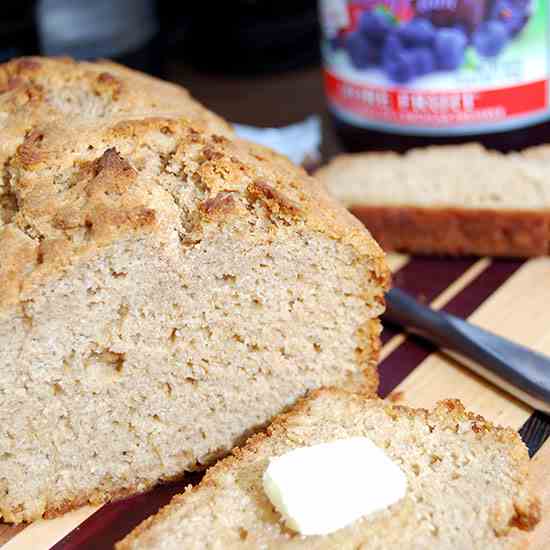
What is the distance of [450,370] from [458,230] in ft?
2.18

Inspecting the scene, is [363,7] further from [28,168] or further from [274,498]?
[274,498]

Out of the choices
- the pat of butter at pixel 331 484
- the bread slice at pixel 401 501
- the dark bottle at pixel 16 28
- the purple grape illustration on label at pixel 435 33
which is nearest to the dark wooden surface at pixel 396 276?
the bread slice at pixel 401 501

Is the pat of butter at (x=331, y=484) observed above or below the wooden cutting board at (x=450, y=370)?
above

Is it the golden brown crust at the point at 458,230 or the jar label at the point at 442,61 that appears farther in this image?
the jar label at the point at 442,61

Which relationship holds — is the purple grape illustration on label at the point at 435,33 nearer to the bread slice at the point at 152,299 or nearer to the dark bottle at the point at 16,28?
the bread slice at the point at 152,299

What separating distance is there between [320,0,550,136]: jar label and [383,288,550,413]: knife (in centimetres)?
82

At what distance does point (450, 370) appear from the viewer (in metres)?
2.80

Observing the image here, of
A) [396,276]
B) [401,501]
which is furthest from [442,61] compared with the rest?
[401,501]

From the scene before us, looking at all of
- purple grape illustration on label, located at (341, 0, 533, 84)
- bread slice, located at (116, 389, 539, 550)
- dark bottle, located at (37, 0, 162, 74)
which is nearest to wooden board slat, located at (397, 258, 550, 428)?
bread slice, located at (116, 389, 539, 550)

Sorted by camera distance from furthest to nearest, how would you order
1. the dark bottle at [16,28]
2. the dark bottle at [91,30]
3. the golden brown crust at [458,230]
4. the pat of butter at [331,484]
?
the dark bottle at [91,30], the dark bottle at [16,28], the golden brown crust at [458,230], the pat of butter at [331,484]

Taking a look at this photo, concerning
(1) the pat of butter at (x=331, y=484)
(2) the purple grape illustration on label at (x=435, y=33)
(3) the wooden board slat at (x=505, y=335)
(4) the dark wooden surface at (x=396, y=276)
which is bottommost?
(4) the dark wooden surface at (x=396, y=276)

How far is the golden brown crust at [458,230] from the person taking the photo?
3223 millimetres

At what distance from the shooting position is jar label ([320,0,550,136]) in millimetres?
3328

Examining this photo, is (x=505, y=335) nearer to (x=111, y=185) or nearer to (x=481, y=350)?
(x=481, y=350)
